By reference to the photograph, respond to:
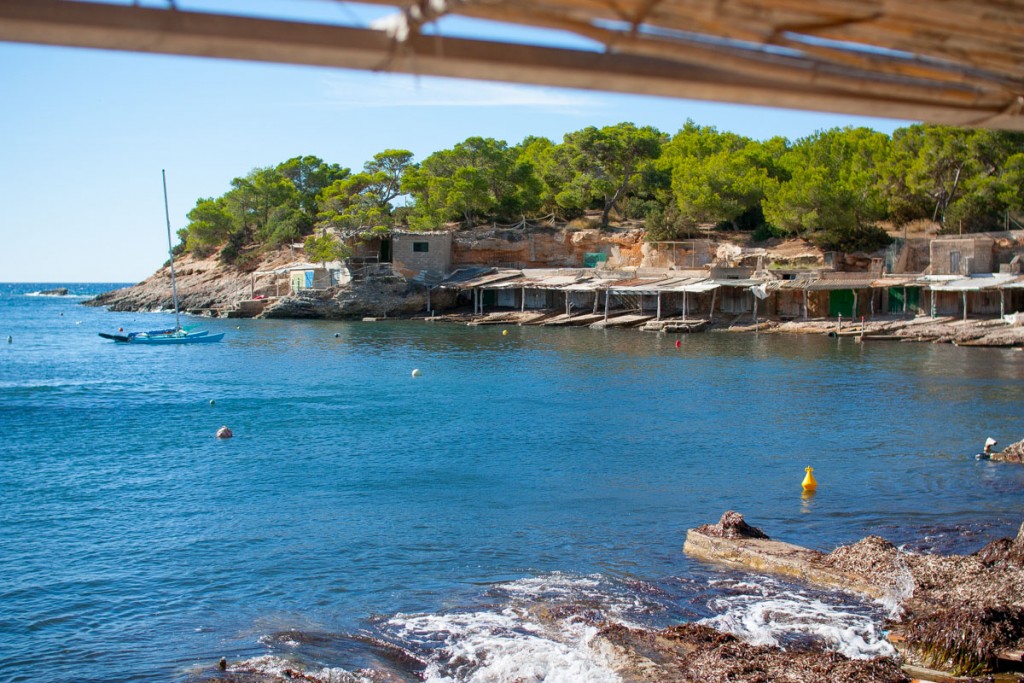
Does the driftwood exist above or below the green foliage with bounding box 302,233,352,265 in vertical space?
below

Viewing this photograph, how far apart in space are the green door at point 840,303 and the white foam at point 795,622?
4061 cm

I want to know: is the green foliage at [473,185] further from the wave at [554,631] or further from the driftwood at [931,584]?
the wave at [554,631]

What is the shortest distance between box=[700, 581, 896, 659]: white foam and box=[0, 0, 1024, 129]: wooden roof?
23.4ft

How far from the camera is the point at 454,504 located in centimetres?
1655

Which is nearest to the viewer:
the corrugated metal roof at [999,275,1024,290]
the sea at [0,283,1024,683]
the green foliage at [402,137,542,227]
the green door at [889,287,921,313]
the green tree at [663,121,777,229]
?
the sea at [0,283,1024,683]

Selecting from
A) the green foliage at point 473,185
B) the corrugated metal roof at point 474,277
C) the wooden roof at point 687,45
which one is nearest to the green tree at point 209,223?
the green foliage at point 473,185

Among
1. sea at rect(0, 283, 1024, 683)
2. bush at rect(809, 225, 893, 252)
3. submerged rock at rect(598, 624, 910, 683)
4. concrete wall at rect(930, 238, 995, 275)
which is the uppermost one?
bush at rect(809, 225, 893, 252)

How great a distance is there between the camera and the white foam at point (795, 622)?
383 inches

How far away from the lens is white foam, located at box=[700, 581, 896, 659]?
972 cm

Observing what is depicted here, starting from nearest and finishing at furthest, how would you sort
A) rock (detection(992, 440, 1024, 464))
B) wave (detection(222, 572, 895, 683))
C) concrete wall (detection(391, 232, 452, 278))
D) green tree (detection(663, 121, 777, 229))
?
wave (detection(222, 572, 895, 683)) → rock (detection(992, 440, 1024, 464)) → green tree (detection(663, 121, 777, 229)) → concrete wall (detection(391, 232, 452, 278))

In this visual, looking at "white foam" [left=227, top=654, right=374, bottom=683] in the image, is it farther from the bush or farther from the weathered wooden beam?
the bush

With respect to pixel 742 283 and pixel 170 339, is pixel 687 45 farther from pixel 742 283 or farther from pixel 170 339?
pixel 170 339

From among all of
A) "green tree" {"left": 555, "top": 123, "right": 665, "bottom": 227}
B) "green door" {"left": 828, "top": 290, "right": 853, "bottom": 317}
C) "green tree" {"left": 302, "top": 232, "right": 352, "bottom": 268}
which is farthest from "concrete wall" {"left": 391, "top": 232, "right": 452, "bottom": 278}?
"green door" {"left": 828, "top": 290, "right": 853, "bottom": 317}

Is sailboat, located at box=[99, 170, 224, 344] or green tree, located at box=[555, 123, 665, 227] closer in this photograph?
sailboat, located at box=[99, 170, 224, 344]
